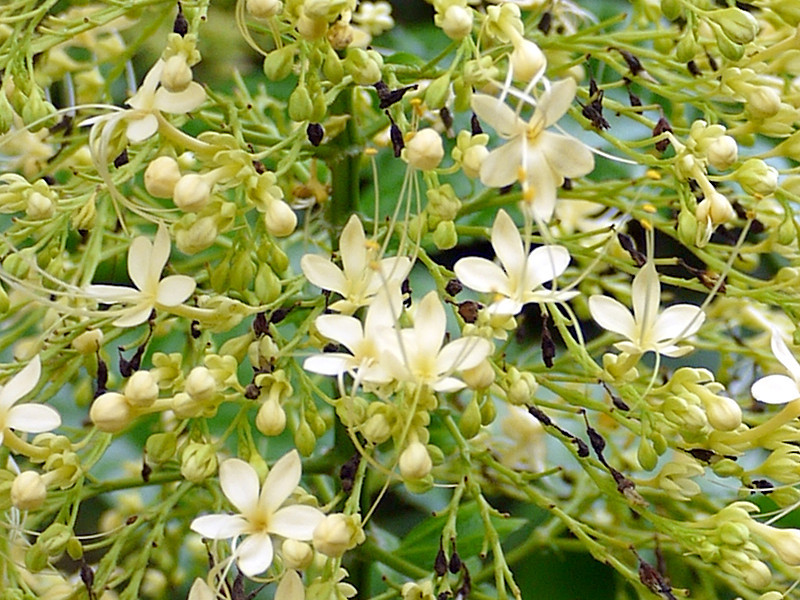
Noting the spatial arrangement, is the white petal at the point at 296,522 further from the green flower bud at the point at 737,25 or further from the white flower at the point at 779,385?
the green flower bud at the point at 737,25

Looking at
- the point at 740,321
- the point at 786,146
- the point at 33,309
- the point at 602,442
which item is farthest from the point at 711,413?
the point at 33,309

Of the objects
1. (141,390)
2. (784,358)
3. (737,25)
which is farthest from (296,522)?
(737,25)

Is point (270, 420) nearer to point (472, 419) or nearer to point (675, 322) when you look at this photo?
point (472, 419)

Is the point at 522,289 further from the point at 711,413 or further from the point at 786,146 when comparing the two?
the point at 786,146

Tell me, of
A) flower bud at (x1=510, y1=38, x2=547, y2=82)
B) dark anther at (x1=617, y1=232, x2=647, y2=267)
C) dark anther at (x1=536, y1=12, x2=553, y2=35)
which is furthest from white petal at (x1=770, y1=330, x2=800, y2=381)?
dark anther at (x1=536, y1=12, x2=553, y2=35)

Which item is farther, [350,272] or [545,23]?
[545,23]

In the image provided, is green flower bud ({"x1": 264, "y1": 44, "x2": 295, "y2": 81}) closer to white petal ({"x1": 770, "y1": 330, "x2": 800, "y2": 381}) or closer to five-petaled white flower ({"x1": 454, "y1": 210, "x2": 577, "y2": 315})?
five-petaled white flower ({"x1": 454, "y1": 210, "x2": 577, "y2": 315})
